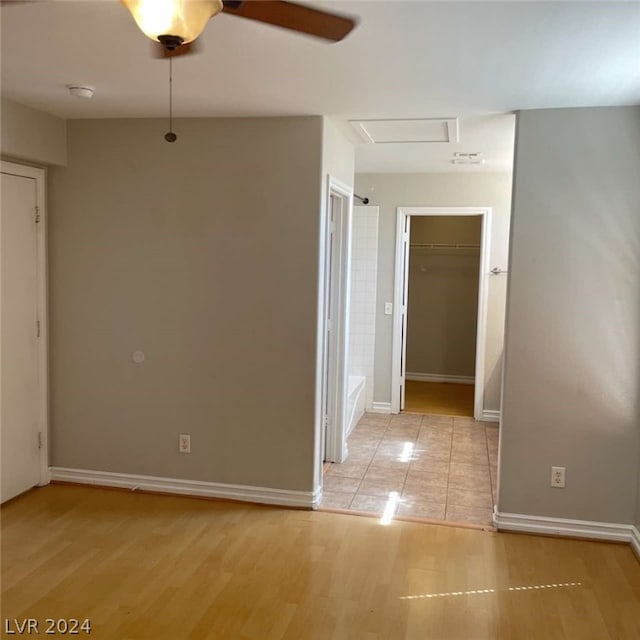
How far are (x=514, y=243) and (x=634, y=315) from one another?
0.74 meters

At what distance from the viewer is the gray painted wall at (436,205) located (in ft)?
18.8

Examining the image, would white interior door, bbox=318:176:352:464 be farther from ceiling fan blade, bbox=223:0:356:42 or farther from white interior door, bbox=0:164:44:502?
ceiling fan blade, bbox=223:0:356:42

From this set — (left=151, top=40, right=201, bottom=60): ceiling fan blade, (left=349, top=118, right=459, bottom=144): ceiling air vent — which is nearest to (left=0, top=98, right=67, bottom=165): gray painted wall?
(left=151, top=40, right=201, bottom=60): ceiling fan blade

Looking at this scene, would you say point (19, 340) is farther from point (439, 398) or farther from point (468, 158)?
point (439, 398)

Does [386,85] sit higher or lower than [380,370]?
higher

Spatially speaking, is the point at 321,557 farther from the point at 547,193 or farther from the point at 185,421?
the point at 547,193

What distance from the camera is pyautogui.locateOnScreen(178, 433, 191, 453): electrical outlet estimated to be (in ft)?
13.1

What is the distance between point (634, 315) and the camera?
11.0ft

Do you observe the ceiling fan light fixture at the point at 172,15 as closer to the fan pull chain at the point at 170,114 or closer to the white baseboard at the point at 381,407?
the fan pull chain at the point at 170,114

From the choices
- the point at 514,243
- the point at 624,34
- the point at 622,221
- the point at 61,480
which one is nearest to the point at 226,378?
the point at 61,480

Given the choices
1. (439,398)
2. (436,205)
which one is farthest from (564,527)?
(439,398)

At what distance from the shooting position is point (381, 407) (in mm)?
6168

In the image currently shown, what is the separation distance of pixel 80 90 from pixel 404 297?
3.70 meters

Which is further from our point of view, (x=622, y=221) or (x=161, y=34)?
(x=622, y=221)
